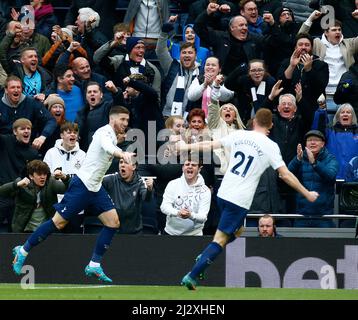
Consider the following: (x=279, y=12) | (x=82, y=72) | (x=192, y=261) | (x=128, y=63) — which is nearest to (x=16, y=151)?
(x=82, y=72)

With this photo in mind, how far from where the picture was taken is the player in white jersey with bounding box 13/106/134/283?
15297 mm

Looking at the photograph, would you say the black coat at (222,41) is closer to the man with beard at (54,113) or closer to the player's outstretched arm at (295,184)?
the man with beard at (54,113)

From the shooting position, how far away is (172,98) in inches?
751

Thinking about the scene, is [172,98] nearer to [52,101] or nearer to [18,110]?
[52,101]

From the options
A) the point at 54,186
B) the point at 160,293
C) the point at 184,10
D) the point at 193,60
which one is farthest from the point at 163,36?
the point at 160,293

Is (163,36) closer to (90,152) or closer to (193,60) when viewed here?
(193,60)

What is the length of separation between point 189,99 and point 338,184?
2.74 m

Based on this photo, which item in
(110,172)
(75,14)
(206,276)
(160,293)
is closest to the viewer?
→ (160,293)

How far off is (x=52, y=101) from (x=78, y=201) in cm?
351

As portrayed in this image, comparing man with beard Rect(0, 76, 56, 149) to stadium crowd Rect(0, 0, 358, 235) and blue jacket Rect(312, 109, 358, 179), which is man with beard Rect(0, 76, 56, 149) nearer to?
stadium crowd Rect(0, 0, 358, 235)

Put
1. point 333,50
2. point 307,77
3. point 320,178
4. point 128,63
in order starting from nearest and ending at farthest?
point 320,178
point 307,77
point 333,50
point 128,63

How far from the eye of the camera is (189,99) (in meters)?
18.7

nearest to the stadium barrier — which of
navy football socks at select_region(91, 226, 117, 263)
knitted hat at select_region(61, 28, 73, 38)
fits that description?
navy football socks at select_region(91, 226, 117, 263)

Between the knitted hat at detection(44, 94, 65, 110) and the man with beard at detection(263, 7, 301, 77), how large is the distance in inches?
134
